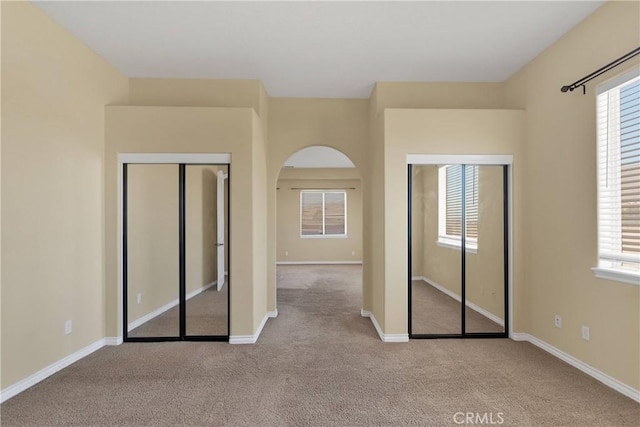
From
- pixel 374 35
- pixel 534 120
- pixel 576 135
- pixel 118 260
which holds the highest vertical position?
pixel 374 35

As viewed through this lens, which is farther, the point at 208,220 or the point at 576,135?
the point at 208,220

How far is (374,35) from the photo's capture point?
3236mm

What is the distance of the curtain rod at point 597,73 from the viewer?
249 centimetres

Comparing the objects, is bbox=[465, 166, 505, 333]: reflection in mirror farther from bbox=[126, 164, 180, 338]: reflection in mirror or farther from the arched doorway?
the arched doorway

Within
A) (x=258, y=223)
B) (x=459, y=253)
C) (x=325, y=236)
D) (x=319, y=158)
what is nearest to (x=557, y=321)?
(x=459, y=253)

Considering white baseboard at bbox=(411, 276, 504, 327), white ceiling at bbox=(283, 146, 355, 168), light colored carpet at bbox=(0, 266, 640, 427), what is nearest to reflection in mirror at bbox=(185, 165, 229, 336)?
light colored carpet at bbox=(0, 266, 640, 427)

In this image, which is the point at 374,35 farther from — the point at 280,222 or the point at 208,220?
the point at 280,222

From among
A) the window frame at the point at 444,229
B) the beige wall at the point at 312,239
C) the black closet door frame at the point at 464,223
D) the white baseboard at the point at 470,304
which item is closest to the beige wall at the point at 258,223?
the black closet door frame at the point at 464,223

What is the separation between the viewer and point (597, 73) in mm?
2797

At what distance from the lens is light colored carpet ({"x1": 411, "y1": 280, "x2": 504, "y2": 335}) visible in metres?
3.88

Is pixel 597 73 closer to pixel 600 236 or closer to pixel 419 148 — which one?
pixel 600 236

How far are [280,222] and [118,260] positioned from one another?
7181 mm

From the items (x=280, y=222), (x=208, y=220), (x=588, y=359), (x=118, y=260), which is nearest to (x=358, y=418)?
(x=588, y=359)

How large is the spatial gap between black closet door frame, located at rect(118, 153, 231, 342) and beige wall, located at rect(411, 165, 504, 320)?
6.93 feet
